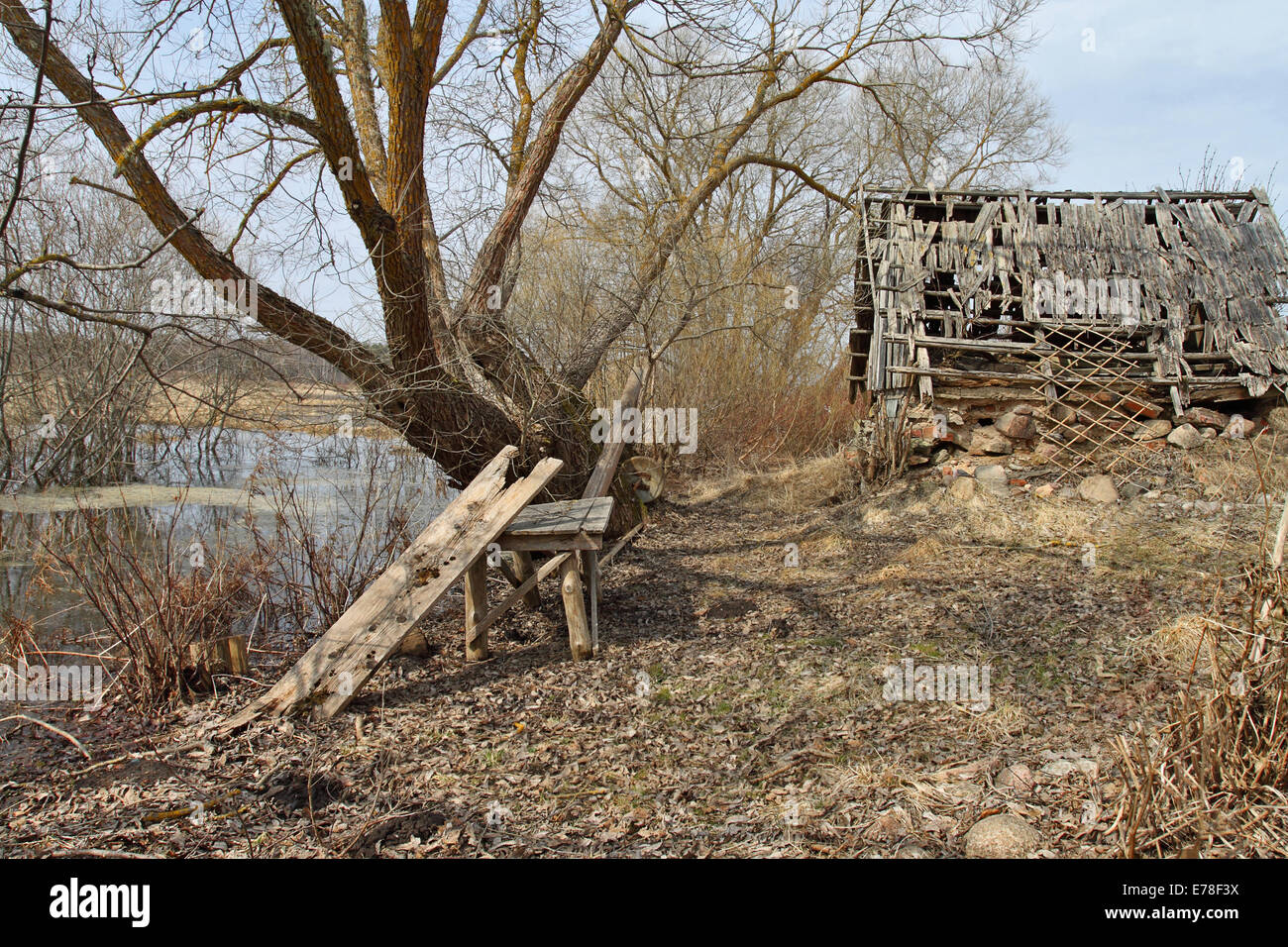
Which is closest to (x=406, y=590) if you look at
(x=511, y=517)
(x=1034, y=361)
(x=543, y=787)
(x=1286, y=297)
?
(x=511, y=517)

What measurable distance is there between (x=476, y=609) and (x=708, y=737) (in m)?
2.13

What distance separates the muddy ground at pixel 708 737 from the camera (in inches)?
144

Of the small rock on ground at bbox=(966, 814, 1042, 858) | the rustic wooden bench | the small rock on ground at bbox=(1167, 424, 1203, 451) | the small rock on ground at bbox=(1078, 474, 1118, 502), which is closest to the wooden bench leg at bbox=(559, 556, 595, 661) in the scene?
the rustic wooden bench

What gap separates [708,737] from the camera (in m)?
4.71

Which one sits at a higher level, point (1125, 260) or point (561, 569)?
point (1125, 260)

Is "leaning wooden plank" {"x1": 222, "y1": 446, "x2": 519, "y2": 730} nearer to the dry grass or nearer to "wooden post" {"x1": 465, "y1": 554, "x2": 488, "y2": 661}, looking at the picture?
"wooden post" {"x1": 465, "y1": 554, "x2": 488, "y2": 661}

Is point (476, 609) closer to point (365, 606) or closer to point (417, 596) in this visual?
point (417, 596)

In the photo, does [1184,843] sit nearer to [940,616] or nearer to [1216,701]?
[1216,701]

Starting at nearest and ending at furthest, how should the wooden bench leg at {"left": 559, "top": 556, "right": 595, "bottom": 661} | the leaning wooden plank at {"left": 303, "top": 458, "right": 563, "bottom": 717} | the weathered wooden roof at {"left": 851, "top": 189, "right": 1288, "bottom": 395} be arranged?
the leaning wooden plank at {"left": 303, "top": 458, "right": 563, "bottom": 717}
the wooden bench leg at {"left": 559, "top": 556, "right": 595, "bottom": 661}
the weathered wooden roof at {"left": 851, "top": 189, "right": 1288, "bottom": 395}

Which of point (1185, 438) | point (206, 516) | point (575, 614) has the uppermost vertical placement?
point (1185, 438)

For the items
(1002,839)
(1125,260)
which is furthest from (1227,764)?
(1125,260)

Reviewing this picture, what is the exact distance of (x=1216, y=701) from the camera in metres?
3.42

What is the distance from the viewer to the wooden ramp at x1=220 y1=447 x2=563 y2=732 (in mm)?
4906

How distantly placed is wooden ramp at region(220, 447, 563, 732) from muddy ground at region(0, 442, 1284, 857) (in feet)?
0.61
